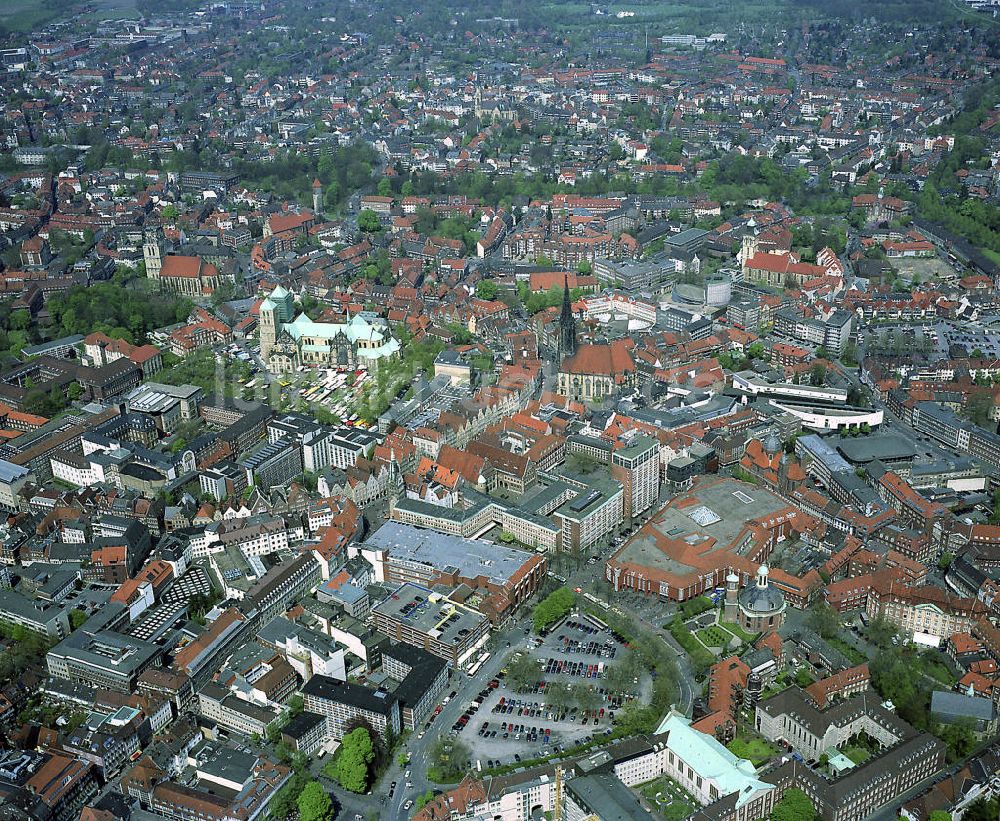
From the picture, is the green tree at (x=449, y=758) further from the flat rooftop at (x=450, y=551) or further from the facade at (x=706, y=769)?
the flat rooftop at (x=450, y=551)

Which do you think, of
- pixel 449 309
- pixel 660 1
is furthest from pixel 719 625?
pixel 660 1

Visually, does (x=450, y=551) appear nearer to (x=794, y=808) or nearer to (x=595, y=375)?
(x=794, y=808)

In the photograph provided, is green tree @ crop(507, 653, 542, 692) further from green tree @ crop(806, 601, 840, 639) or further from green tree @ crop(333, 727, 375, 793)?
green tree @ crop(806, 601, 840, 639)

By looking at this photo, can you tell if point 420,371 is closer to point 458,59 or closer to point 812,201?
point 812,201

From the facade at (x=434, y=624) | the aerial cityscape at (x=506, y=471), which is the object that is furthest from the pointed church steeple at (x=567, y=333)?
the facade at (x=434, y=624)

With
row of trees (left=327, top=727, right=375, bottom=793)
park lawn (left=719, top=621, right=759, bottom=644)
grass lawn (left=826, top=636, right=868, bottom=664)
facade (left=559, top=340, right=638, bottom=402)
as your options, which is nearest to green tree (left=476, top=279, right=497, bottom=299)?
facade (left=559, top=340, right=638, bottom=402)
